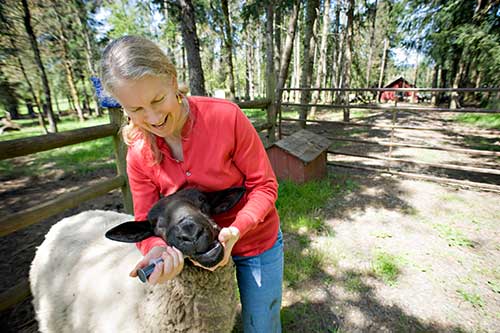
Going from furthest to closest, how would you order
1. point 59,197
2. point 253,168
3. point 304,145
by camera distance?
point 304,145
point 59,197
point 253,168

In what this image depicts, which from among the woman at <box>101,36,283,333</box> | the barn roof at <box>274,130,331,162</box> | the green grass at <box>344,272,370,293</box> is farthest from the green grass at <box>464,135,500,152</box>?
the woman at <box>101,36,283,333</box>

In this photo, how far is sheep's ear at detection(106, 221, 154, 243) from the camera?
126cm

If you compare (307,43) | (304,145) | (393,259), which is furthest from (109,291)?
(307,43)

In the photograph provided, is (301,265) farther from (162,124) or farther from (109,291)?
(162,124)

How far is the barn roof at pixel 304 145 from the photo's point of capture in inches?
200

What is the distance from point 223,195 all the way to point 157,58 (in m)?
0.70

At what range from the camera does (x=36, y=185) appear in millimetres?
6199

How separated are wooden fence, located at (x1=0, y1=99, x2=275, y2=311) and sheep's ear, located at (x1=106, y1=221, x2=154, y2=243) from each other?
1.46 metres

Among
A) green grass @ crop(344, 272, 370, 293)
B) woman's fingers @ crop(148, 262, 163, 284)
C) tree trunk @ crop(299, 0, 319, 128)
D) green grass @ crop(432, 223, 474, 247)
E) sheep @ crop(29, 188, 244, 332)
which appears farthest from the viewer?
tree trunk @ crop(299, 0, 319, 128)

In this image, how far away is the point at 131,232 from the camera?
1.31 metres

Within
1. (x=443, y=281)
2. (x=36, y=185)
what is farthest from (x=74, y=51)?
(x=443, y=281)

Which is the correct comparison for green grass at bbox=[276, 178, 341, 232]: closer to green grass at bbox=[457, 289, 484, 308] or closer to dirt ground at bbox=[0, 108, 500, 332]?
Result: dirt ground at bbox=[0, 108, 500, 332]

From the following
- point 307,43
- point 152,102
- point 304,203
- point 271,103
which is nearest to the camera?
point 152,102

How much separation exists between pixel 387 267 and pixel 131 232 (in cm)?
299
